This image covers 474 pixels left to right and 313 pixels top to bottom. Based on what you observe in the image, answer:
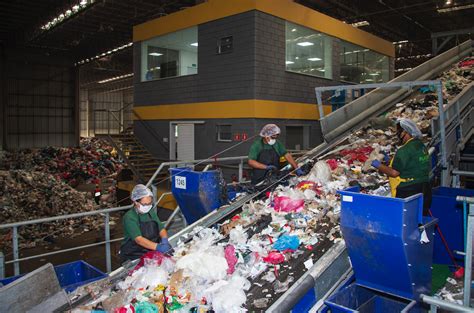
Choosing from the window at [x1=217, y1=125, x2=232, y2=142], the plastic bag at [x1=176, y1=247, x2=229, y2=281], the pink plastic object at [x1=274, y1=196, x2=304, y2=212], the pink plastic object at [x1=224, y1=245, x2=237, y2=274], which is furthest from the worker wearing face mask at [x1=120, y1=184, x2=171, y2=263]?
the window at [x1=217, y1=125, x2=232, y2=142]

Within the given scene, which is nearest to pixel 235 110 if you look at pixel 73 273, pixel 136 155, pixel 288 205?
pixel 136 155

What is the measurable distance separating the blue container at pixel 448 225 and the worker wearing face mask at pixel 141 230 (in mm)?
3640

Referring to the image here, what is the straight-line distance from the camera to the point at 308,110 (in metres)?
12.4

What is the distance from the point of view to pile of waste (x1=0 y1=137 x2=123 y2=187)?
1995 cm

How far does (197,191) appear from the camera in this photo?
5.30 m

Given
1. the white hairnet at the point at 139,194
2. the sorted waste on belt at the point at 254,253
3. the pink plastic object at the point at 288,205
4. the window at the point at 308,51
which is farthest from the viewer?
the window at the point at 308,51

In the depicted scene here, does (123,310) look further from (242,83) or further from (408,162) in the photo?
(242,83)

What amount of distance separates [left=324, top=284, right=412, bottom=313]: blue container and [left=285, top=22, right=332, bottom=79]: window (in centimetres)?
Result: 905

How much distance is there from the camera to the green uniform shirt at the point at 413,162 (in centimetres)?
431

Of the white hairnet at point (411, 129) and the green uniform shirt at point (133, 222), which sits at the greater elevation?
the white hairnet at point (411, 129)

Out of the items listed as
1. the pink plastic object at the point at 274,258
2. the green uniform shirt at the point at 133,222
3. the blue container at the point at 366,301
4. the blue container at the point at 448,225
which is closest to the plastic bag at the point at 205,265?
the pink plastic object at the point at 274,258

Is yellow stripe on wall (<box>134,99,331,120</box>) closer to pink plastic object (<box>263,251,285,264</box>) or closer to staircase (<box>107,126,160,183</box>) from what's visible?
staircase (<box>107,126,160,183</box>)

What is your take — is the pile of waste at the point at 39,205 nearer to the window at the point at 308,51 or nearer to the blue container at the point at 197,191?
the blue container at the point at 197,191

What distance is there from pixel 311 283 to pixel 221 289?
830 millimetres
